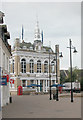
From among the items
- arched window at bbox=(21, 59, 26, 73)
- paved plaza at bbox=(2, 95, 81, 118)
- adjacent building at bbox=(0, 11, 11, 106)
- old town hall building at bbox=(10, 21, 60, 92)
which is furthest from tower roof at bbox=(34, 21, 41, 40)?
paved plaza at bbox=(2, 95, 81, 118)

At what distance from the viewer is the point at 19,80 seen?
5972cm

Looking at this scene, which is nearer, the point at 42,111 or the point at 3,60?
the point at 42,111

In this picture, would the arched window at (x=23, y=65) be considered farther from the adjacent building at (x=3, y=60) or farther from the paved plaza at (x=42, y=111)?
the paved plaza at (x=42, y=111)

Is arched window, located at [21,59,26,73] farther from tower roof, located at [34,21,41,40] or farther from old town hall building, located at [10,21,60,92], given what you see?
tower roof, located at [34,21,41,40]

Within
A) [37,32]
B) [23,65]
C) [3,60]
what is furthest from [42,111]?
[37,32]

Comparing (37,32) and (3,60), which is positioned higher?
(37,32)

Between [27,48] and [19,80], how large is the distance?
28.4ft

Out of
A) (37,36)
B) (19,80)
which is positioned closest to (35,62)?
(19,80)

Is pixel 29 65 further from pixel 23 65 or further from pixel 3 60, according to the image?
Answer: pixel 3 60

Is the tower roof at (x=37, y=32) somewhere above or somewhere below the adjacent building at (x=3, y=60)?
above

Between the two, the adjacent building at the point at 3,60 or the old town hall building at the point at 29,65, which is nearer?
the adjacent building at the point at 3,60

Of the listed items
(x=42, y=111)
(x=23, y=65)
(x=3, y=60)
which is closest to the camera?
A: (x=42, y=111)

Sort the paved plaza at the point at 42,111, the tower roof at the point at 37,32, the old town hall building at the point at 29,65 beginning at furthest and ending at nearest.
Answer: the tower roof at the point at 37,32, the old town hall building at the point at 29,65, the paved plaza at the point at 42,111

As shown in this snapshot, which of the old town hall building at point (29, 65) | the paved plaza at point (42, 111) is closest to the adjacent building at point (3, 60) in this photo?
the paved plaza at point (42, 111)
